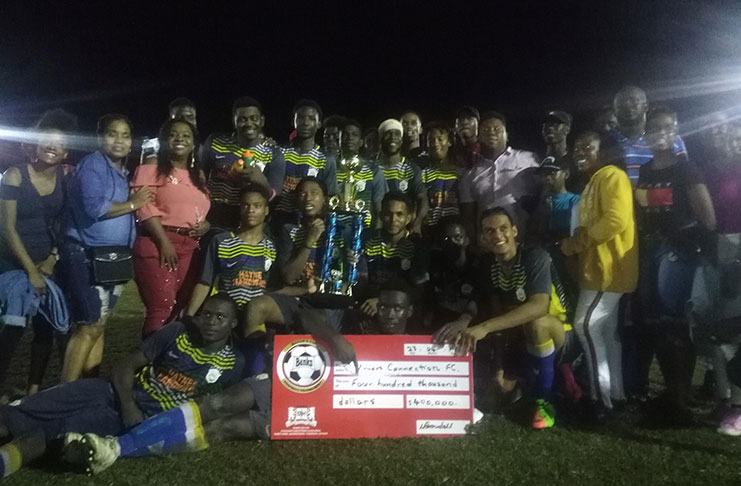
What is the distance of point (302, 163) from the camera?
521 cm

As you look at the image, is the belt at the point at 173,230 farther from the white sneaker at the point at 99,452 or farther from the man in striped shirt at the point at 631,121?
the man in striped shirt at the point at 631,121

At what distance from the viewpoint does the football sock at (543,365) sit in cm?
424

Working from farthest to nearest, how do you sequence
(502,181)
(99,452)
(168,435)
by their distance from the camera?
(502,181)
(168,435)
(99,452)

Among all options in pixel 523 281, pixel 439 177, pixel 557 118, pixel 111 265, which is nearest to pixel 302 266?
pixel 111 265

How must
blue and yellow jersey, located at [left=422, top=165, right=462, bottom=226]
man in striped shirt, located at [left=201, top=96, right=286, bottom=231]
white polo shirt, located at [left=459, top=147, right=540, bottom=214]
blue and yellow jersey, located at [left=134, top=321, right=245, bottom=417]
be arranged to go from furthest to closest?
1. blue and yellow jersey, located at [left=422, top=165, right=462, bottom=226]
2. white polo shirt, located at [left=459, top=147, right=540, bottom=214]
3. man in striped shirt, located at [left=201, top=96, right=286, bottom=231]
4. blue and yellow jersey, located at [left=134, top=321, right=245, bottom=417]

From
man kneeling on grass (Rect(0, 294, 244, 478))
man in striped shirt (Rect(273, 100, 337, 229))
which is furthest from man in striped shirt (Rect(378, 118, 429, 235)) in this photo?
man kneeling on grass (Rect(0, 294, 244, 478))

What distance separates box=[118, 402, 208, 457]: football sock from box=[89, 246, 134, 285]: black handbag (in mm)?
1206

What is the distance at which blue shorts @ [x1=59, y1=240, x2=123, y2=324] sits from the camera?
417cm

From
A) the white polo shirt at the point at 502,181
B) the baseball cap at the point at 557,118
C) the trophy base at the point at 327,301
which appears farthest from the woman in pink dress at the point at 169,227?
the baseball cap at the point at 557,118

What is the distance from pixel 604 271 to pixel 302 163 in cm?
267

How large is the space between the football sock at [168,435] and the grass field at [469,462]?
2.3 inches

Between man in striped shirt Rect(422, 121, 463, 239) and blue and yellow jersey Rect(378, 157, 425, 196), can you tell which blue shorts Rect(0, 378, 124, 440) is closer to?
man in striped shirt Rect(422, 121, 463, 239)

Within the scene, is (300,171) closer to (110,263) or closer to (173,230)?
(173,230)

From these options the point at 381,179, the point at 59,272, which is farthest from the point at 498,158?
the point at 59,272
